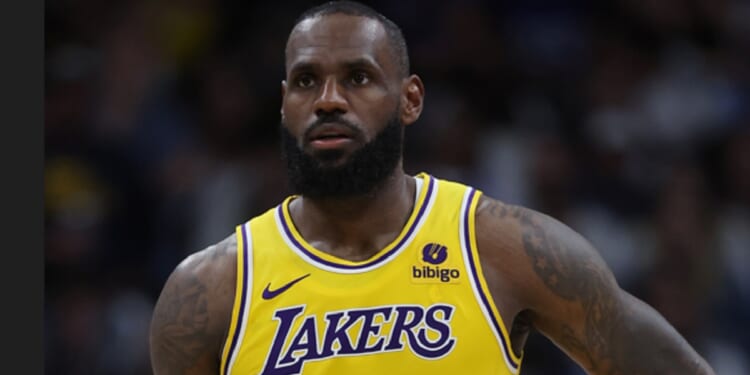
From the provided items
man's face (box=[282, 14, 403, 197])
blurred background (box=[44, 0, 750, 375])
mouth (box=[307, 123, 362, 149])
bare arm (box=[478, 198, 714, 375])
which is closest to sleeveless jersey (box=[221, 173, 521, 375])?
bare arm (box=[478, 198, 714, 375])

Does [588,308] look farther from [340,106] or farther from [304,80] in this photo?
[304,80]

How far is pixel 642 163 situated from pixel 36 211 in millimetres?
5525

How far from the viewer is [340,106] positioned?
377 cm

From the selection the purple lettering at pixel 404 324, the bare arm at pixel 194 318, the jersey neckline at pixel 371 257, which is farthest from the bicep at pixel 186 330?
the purple lettering at pixel 404 324

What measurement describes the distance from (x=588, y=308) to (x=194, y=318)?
1.19 m

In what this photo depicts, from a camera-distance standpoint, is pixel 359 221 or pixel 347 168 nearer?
pixel 347 168

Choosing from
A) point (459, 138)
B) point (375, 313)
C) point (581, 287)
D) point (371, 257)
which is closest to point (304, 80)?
point (371, 257)

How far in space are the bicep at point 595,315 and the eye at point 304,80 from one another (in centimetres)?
82

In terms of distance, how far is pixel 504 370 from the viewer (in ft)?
→ 12.3

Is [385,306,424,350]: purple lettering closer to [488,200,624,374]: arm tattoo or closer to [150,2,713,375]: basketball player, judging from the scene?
[150,2,713,375]: basketball player

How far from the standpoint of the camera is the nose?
3.77 meters

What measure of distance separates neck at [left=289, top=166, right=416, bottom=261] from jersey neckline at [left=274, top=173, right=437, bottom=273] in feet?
0.08

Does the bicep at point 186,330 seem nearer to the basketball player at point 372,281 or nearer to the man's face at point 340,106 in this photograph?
the basketball player at point 372,281

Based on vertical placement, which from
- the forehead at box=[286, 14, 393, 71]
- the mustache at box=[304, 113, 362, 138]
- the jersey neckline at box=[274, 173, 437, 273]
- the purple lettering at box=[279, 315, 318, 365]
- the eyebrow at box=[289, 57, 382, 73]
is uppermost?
the forehead at box=[286, 14, 393, 71]
